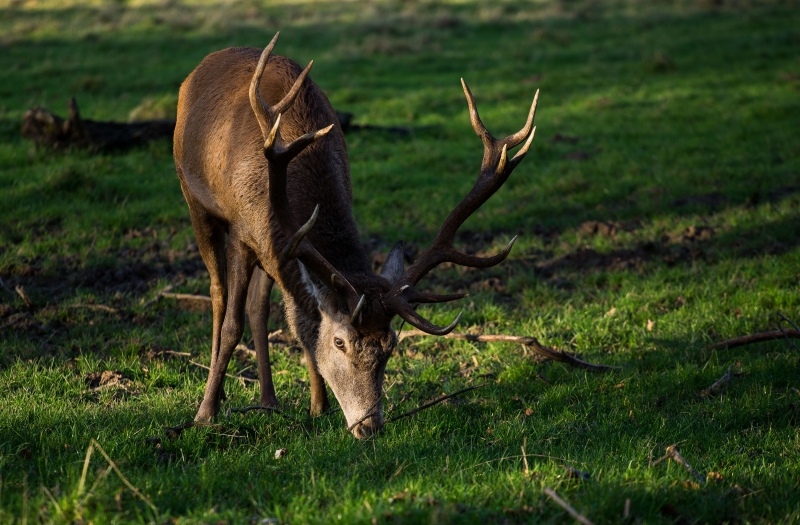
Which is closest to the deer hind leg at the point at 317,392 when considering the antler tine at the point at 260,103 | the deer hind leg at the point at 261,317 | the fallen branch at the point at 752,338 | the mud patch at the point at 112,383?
the deer hind leg at the point at 261,317

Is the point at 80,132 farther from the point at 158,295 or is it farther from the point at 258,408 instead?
the point at 258,408

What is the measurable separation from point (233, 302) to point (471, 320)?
236 cm

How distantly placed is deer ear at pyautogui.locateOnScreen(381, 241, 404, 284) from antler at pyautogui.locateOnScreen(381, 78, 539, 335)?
15 cm

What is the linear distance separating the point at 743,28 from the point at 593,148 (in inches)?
523

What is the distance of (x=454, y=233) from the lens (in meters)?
4.98

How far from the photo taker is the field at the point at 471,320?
3793 millimetres

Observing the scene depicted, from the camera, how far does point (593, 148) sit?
40.4 feet

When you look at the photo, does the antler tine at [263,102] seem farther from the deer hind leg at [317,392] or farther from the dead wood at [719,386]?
the dead wood at [719,386]

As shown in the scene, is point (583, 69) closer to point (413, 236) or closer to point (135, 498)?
point (413, 236)

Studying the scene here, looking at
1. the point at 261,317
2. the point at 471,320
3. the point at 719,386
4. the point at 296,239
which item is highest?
the point at 296,239

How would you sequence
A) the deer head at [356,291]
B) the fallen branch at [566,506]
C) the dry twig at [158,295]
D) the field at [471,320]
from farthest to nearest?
the dry twig at [158,295] < the deer head at [356,291] < the field at [471,320] < the fallen branch at [566,506]

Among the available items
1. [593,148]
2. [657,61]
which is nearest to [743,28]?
[657,61]

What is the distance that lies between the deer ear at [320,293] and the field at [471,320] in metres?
0.72

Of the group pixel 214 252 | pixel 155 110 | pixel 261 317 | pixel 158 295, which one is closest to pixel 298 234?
pixel 214 252
